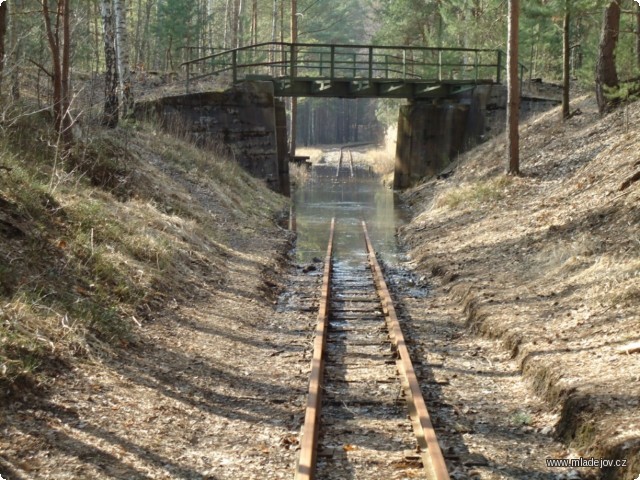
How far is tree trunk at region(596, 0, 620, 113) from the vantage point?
1889cm

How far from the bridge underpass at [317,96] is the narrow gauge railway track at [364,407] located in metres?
16.5

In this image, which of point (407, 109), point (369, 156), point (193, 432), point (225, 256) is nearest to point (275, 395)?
point (193, 432)

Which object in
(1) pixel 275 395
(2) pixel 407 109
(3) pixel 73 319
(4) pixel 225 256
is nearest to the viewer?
(1) pixel 275 395

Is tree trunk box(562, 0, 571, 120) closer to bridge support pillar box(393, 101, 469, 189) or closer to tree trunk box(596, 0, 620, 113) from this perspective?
tree trunk box(596, 0, 620, 113)

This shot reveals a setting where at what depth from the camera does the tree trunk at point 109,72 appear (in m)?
18.4

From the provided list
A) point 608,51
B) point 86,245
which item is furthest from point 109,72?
point 608,51

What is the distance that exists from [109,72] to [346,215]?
364 inches

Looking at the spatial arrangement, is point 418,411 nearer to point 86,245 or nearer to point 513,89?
point 86,245

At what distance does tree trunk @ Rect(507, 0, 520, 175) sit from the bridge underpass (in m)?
7.65

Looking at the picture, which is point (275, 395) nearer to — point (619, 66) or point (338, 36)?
point (619, 66)

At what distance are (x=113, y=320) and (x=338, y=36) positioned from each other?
6481 cm

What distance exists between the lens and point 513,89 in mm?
18484

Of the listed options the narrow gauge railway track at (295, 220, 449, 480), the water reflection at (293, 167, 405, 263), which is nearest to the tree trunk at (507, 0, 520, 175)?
the water reflection at (293, 167, 405, 263)

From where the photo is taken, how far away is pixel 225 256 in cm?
1431
